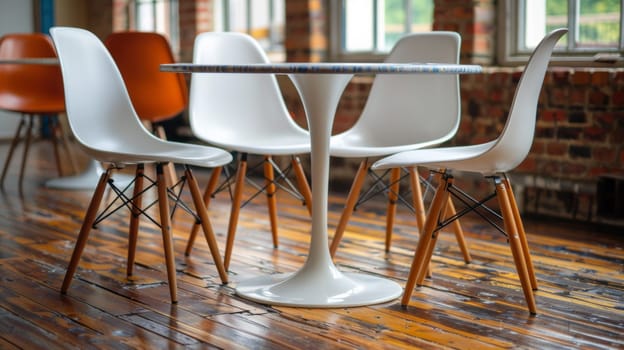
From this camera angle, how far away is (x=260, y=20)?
6883 millimetres

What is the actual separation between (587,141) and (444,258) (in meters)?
1.25

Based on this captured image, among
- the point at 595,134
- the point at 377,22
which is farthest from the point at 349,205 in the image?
the point at 377,22

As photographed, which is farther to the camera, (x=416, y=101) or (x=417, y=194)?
(x=416, y=101)

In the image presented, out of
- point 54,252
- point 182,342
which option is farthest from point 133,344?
point 54,252

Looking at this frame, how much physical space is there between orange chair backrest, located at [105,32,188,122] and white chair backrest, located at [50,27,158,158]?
170 centimetres

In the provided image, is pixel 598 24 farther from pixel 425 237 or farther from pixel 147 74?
pixel 147 74

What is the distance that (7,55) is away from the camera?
6043mm

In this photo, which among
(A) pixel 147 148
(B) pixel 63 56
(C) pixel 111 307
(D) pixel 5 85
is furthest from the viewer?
(D) pixel 5 85

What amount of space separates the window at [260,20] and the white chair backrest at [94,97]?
3.34 metres

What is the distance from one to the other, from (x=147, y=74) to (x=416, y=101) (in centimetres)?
194

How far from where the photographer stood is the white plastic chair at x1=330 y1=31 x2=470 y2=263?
3.54m

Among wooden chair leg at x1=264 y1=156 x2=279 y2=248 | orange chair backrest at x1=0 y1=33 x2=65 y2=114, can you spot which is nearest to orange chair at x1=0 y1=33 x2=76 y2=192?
orange chair backrest at x1=0 y1=33 x2=65 y2=114

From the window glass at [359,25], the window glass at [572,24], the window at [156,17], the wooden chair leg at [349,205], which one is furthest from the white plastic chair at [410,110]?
the window at [156,17]

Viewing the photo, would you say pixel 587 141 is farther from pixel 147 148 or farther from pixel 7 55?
pixel 7 55
